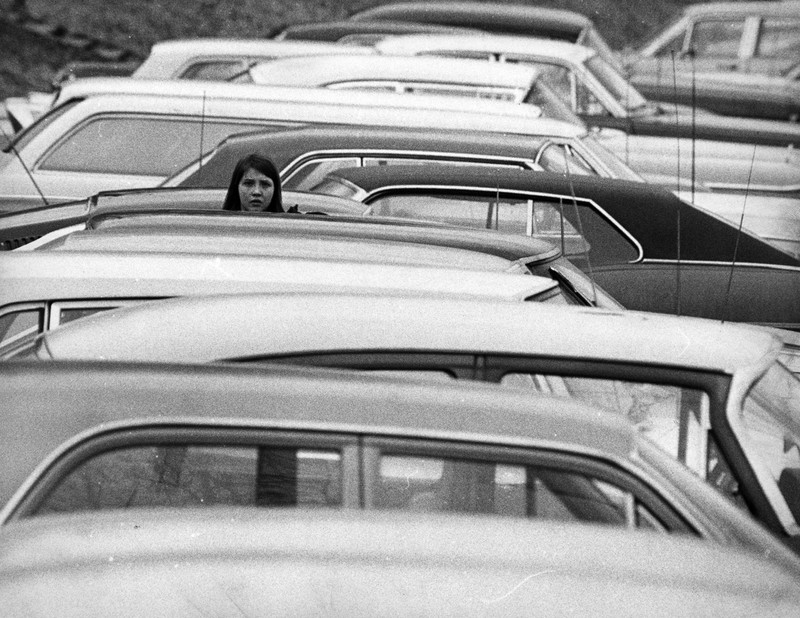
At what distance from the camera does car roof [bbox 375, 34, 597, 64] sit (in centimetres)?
1134

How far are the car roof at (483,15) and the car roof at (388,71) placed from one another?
5.89 meters

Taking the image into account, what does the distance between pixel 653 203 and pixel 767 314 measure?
87 cm

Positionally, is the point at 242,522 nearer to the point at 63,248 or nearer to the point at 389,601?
the point at 389,601

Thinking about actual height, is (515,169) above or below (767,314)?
above

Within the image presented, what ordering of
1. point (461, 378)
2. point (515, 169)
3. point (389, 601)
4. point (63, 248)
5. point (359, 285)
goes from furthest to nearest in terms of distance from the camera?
point (515, 169) < point (63, 248) < point (359, 285) < point (461, 378) < point (389, 601)

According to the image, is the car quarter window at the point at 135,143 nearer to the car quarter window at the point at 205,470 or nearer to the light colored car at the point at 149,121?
the light colored car at the point at 149,121

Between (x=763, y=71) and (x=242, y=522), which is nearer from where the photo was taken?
(x=242, y=522)

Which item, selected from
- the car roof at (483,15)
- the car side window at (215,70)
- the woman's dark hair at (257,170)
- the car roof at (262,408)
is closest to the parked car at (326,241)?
the woman's dark hair at (257,170)

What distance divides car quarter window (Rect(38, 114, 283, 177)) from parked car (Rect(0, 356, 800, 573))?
571 cm

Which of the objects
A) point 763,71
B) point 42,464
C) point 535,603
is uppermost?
point 42,464

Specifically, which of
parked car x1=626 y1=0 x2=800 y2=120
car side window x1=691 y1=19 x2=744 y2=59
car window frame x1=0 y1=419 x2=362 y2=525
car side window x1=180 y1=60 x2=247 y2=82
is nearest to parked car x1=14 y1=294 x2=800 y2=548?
car window frame x1=0 y1=419 x2=362 y2=525

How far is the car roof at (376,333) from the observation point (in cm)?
279

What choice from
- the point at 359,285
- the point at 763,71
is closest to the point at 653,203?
the point at 359,285

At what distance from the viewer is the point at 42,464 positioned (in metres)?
2.18
